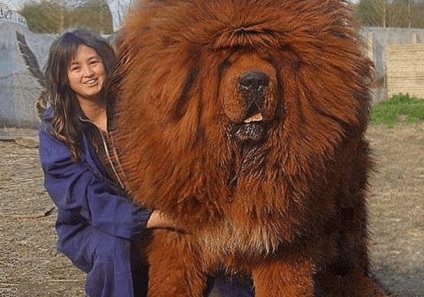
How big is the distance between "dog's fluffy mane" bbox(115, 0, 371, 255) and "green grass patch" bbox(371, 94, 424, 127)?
11766mm

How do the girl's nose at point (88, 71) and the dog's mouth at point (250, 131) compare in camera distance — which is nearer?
the dog's mouth at point (250, 131)

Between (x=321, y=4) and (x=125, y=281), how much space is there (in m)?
1.16

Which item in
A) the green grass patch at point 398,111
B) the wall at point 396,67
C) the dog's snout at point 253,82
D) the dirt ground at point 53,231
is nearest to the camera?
the dog's snout at point 253,82

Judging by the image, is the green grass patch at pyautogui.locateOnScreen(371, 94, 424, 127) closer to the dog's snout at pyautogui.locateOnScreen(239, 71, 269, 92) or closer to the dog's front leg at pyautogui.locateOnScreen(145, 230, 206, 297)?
the dog's front leg at pyautogui.locateOnScreen(145, 230, 206, 297)

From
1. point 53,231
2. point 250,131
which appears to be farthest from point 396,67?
point 250,131

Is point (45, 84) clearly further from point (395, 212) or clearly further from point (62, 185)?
point (395, 212)

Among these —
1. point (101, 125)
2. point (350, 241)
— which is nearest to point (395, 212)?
point (350, 241)

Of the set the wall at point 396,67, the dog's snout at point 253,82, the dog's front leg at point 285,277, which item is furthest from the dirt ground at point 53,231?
the wall at point 396,67

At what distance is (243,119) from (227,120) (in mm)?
53

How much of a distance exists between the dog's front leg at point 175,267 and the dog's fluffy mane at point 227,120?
4.5 inches

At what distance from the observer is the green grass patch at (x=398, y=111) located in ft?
45.9

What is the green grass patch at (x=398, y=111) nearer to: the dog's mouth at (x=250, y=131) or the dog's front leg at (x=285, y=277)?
the dog's front leg at (x=285, y=277)

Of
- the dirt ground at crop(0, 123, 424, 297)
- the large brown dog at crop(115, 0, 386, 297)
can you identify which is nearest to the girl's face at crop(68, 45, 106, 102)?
the large brown dog at crop(115, 0, 386, 297)

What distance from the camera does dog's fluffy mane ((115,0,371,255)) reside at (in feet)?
7.02
